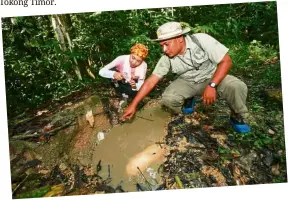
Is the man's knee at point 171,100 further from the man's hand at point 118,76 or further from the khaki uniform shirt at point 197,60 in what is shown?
the man's hand at point 118,76

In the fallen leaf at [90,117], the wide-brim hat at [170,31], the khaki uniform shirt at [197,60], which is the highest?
the wide-brim hat at [170,31]

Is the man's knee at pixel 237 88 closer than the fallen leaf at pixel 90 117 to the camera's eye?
Yes

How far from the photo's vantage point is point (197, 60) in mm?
4953

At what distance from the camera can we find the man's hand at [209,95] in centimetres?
495

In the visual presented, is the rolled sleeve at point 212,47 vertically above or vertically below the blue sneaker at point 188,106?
above

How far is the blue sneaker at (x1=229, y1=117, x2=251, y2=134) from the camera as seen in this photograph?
16.4 ft

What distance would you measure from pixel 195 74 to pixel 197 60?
16cm

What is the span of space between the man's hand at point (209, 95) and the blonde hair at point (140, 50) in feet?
2.58

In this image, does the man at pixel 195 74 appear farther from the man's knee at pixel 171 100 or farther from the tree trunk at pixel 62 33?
the tree trunk at pixel 62 33

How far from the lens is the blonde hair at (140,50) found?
16.2 feet

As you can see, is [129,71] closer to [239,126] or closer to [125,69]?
[125,69]

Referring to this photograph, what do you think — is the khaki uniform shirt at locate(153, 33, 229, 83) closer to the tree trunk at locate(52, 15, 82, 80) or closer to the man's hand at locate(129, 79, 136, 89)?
the man's hand at locate(129, 79, 136, 89)

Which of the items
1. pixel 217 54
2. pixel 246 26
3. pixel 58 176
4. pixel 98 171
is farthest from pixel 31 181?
pixel 246 26

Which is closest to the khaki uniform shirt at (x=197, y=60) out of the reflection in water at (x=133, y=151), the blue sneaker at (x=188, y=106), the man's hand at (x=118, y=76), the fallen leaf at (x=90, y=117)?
the blue sneaker at (x=188, y=106)
